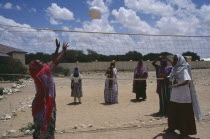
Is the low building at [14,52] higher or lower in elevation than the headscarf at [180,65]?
higher

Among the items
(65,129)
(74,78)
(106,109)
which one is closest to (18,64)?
(74,78)

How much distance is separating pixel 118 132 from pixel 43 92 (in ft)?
7.71

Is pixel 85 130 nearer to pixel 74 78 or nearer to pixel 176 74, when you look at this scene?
pixel 176 74

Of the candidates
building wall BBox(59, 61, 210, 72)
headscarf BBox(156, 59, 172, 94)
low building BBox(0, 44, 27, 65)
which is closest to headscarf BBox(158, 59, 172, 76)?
headscarf BBox(156, 59, 172, 94)

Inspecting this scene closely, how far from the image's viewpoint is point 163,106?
693 centimetres

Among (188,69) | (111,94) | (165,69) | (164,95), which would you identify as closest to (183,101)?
(188,69)

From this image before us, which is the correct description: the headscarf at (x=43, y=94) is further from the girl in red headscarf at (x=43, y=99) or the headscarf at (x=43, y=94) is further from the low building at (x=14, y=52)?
the low building at (x=14, y=52)

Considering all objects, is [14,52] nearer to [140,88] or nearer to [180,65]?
[140,88]

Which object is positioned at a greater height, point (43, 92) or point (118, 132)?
point (43, 92)

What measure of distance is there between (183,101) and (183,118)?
0.36 meters

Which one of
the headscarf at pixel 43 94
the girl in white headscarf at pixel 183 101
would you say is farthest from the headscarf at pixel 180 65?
the headscarf at pixel 43 94

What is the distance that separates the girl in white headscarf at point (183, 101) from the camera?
4.70 m

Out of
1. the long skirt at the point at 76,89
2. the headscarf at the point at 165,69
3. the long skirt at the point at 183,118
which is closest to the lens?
the long skirt at the point at 183,118

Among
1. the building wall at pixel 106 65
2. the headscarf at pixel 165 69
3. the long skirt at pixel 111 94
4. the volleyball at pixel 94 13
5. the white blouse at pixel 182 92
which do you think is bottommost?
the long skirt at pixel 111 94
